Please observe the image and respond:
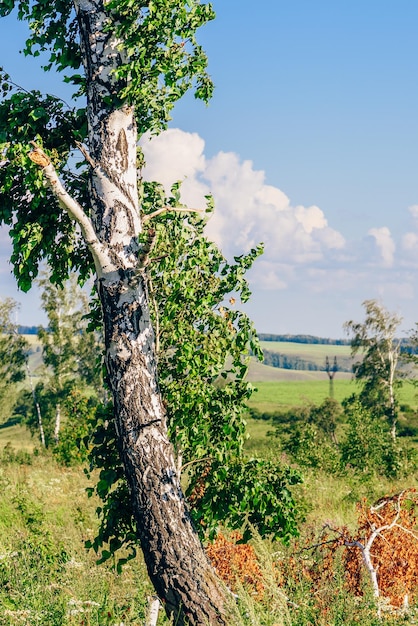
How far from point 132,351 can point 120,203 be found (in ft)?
4.94

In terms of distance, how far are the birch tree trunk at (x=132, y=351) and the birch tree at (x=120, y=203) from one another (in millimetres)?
10

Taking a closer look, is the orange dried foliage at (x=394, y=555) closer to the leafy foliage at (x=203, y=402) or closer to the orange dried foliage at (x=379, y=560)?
the orange dried foliage at (x=379, y=560)

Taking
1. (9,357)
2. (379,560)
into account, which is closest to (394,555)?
(379,560)

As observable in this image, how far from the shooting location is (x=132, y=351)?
20.4 ft

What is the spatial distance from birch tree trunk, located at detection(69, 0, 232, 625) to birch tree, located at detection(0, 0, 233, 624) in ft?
0.03

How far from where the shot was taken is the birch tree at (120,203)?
600 centimetres

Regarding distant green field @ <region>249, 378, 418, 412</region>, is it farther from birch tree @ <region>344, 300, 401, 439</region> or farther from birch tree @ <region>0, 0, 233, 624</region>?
birch tree @ <region>0, 0, 233, 624</region>

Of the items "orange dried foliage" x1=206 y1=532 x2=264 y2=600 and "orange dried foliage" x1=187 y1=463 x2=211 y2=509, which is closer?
"orange dried foliage" x1=187 y1=463 x2=211 y2=509

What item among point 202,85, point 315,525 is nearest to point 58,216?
point 202,85

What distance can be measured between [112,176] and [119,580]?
4981 millimetres

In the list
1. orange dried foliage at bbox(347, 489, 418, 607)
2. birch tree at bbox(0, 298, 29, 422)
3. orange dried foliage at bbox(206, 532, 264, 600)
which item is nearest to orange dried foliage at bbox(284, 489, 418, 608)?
orange dried foliage at bbox(347, 489, 418, 607)

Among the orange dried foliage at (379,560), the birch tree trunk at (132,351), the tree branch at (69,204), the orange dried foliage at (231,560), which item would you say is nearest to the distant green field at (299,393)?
the orange dried foliage at (231,560)

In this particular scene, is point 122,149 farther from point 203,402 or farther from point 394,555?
point 394,555

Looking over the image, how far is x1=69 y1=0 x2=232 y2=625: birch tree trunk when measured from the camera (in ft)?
19.5
